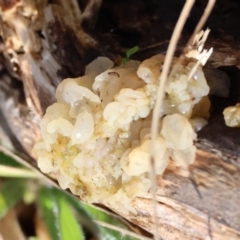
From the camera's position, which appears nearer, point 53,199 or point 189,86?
point 189,86

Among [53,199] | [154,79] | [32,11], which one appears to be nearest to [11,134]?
[53,199]

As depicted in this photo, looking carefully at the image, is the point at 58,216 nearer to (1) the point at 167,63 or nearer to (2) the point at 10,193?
(2) the point at 10,193

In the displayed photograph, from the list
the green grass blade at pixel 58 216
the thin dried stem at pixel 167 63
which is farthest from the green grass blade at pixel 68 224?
the thin dried stem at pixel 167 63

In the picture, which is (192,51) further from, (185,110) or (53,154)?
(53,154)

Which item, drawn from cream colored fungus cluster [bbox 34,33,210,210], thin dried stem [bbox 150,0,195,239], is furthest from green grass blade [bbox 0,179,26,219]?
thin dried stem [bbox 150,0,195,239]

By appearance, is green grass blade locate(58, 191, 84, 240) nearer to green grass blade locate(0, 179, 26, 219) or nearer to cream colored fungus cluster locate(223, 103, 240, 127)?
green grass blade locate(0, 179, 26, 219)

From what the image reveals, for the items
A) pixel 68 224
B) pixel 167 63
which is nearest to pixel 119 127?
pixel 167 63
